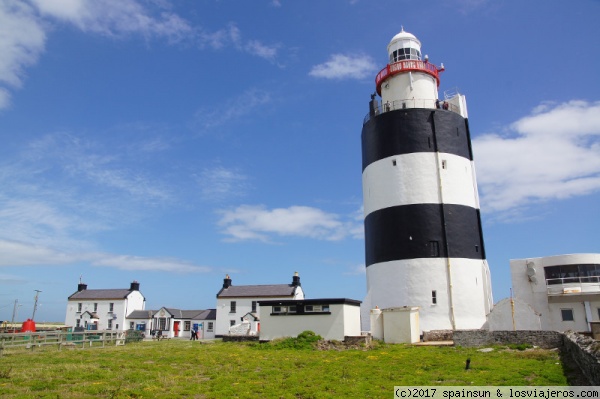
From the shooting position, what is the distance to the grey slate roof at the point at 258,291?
51.2 metres

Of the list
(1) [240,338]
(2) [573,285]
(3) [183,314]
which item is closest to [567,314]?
(2) [573,285]

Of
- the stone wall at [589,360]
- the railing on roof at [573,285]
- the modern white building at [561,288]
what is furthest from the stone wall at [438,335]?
the stone wall at [589,360]

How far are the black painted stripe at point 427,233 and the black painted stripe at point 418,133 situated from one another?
4.31m

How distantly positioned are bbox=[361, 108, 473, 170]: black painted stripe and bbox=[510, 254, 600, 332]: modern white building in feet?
30.2

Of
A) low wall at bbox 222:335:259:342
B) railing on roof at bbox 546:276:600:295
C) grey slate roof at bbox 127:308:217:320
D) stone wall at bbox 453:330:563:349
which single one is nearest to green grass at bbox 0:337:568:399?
stone wall at bbox 453:330:563:349

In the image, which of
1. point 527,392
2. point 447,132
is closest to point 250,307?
point 447,132

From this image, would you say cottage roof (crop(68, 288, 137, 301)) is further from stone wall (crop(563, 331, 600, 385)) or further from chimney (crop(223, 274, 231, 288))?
stone wall (crop(563, 331, 600, 385))

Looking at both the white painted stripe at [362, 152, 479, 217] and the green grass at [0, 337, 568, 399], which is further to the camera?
the white painted stripe at [362, 152, 479, 217]

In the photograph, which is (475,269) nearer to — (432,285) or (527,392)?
(432,285)

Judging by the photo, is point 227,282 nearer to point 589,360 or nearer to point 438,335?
point 438,335

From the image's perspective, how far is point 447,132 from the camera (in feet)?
105

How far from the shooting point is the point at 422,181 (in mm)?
30750

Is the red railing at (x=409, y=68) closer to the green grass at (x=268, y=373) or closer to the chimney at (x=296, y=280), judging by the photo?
the green grass at (x=268, y=373)

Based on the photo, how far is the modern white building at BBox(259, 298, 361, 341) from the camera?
26.7 m
